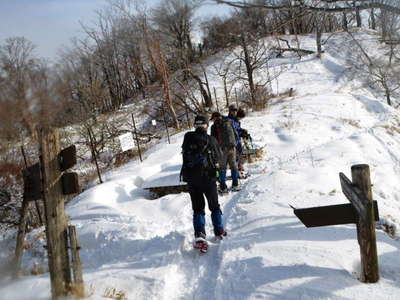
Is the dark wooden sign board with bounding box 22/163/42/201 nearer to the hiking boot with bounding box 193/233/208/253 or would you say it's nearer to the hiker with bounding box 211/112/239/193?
the hiking boot with bounding box 193/233/208/253

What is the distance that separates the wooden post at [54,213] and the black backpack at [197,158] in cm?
174

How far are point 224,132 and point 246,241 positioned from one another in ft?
9.98

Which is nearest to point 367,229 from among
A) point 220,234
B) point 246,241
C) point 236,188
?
point 246,241

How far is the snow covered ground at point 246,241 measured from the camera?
12.8 feet

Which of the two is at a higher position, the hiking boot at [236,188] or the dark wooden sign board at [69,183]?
the dark wooden sign board at [69,183]

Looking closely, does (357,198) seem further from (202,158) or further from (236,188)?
(236,188)

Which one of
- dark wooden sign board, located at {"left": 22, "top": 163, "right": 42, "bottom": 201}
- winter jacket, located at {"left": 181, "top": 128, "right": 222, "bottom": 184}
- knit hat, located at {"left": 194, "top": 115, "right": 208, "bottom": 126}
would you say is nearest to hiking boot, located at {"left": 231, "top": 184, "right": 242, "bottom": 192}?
winter jacket, located at {"left": 181, "top": 128, "right": 222, "bottom": 184}

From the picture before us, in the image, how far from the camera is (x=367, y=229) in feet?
11.1

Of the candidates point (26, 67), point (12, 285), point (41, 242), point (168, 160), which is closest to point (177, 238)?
point (12, 285)

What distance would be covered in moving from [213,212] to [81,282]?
6.55 feet

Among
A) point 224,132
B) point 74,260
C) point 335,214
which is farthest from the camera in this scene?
point 224,132

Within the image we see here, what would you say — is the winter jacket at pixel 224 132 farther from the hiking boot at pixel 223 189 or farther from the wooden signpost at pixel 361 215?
the wooden signpost at pixel 361 215

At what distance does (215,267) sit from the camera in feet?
15.4

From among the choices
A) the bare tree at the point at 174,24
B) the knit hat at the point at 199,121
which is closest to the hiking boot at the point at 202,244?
the knit hat at the point at 199,121
